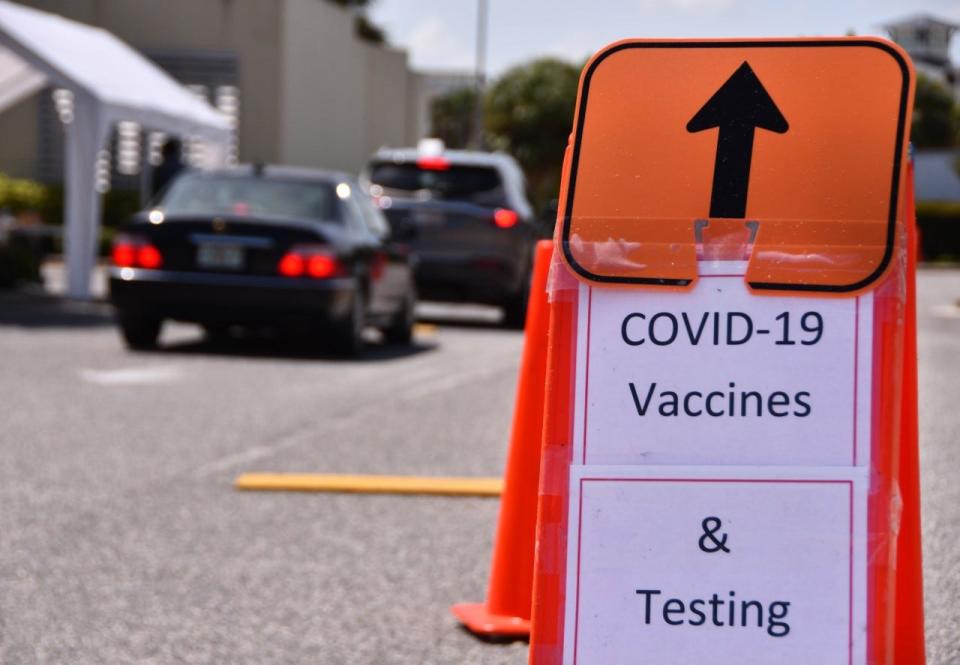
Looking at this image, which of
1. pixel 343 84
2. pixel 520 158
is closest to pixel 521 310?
pixel 343 84

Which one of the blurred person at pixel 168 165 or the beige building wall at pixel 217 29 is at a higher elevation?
the beige building wall at pixel 217 29

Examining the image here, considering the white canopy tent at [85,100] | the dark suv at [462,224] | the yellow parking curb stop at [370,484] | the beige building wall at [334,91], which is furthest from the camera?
the beige building wall at [334,91]

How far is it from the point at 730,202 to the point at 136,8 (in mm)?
31182

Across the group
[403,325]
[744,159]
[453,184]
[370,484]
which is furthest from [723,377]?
[453,184]

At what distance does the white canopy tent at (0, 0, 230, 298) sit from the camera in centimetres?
1767

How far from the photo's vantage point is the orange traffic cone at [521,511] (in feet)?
14.3

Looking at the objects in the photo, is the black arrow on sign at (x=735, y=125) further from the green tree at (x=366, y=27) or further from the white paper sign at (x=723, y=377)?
the green tree at (x=366, y=27)

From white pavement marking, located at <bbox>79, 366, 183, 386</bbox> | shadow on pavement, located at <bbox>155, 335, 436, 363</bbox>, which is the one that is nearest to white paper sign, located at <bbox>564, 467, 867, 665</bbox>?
white pavement marking, located at <bbox>79, 366, 183, 386</bbox>

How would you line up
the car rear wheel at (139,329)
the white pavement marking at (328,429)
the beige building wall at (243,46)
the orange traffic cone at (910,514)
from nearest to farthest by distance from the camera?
the orange traffic cone at (910,514)
the white pavement marking at (328,429)
the car rear wheel at (139,329)
the beige building wall at (243,46)

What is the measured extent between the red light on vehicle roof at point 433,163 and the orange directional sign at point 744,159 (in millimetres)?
13511

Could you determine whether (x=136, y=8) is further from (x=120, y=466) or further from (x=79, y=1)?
(x=120, y=466)

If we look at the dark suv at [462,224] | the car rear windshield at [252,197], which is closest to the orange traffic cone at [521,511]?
the car rear windshield at [252,197]

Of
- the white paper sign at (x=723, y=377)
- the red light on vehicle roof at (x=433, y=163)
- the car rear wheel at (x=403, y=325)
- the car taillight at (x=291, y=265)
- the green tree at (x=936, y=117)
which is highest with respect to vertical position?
the green tree at (x=936, y=117)

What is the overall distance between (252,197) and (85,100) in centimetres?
541
